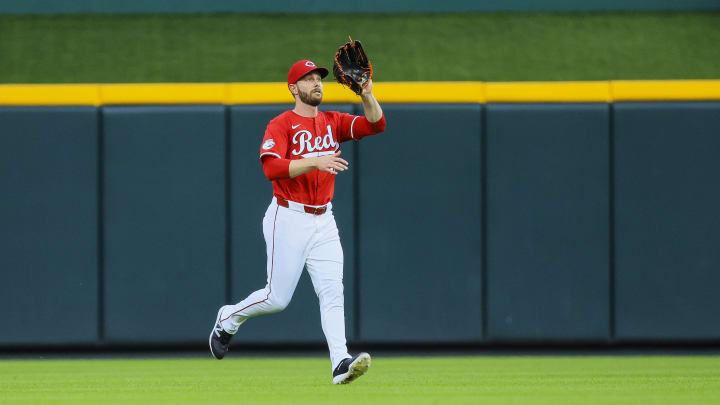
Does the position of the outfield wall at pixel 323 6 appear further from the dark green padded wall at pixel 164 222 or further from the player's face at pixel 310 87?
the player's face at pixel 310 87

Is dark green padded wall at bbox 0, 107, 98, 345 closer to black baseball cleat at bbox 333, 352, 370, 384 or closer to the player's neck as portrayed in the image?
the player's neck

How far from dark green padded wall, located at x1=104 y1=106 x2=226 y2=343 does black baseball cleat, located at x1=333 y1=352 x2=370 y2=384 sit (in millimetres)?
1920

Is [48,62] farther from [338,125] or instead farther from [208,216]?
[338,125]

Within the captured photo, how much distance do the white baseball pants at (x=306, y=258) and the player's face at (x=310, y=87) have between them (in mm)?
564

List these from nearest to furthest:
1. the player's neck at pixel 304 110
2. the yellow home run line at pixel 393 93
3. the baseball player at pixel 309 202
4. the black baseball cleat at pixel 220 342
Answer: the baseball player at pixel 309 202
the player's neck at pixel 304 110
the black baseball cleat at pixel 220 342
the yellow home run line at pixel 393 93

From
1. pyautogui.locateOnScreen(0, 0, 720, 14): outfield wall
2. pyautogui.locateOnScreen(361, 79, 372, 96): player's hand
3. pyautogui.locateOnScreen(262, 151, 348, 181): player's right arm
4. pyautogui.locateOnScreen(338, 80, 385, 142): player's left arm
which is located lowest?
pyautogui.locateOnScreen(262, 151, 348, 181): player's right arm

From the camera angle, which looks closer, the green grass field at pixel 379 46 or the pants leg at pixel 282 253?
the pants leg at pixel 282 253

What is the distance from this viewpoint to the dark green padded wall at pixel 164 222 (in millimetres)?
6383

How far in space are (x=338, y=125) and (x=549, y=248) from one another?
205cm

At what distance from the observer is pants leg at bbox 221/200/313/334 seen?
194 inches

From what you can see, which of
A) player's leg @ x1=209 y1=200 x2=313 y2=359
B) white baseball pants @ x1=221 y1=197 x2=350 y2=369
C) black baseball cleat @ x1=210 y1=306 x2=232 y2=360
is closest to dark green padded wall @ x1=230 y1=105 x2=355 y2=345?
black baseball cleat @ x1=210 y1=306 x2=232 y2=360

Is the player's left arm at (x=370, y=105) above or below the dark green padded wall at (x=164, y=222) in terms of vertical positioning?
above

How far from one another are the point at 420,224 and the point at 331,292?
171 centimetres

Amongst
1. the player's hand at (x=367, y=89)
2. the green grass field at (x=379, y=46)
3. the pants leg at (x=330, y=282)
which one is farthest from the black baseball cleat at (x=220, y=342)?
the green grass field at (x=379, y=46)
